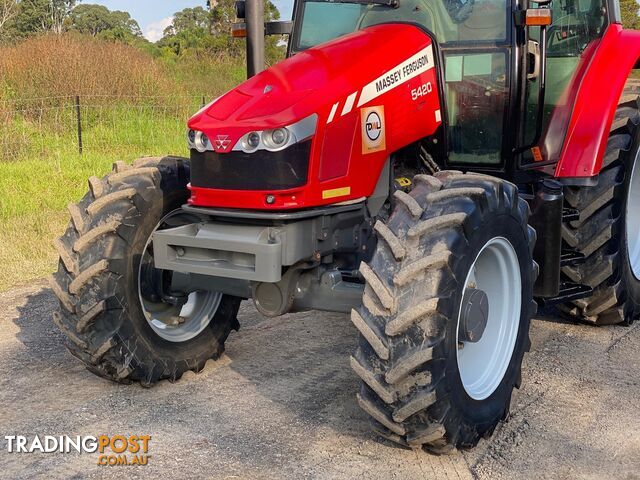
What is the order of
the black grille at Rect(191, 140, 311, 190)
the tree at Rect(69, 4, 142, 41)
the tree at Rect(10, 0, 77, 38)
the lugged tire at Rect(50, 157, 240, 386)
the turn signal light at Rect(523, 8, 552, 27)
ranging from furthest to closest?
the tree at Rect(69, 4, 142, 41) < the tree at Rect(10, 0, 77, 38) < the turn signal light at Rect(523, 8, 552, 27) < the lugged tire at Rect(50, 157, 240, 386) < the black grille at Rect(191, 140, 311, 190)

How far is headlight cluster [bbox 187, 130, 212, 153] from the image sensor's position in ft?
12.4

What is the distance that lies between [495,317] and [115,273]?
1.87 m

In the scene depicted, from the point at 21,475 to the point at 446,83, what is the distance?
2.82m

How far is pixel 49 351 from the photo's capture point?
487 centimetres

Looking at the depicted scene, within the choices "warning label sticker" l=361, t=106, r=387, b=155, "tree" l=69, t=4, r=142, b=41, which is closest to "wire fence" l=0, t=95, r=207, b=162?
"warning label sticker" l=361, t=106, r=387, b=155

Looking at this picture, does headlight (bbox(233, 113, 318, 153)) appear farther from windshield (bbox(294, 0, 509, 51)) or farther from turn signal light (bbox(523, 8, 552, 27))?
turn signal light (bbox(523, 8, 552, 27))

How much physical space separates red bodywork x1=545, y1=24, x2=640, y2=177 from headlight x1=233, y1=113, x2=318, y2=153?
6.05 ft

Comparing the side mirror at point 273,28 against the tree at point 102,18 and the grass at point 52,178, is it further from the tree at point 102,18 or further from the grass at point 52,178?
the tree at point 102,18

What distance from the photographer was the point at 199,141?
383 cm

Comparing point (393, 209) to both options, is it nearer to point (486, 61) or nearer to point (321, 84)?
point (321, 84)

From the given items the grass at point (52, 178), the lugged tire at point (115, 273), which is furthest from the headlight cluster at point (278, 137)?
the grass at point (52, 178)

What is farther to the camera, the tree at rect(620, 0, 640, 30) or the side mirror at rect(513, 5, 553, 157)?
the tree at rect(620, 0, 640, 30)

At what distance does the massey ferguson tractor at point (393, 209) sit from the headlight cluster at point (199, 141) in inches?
0.4

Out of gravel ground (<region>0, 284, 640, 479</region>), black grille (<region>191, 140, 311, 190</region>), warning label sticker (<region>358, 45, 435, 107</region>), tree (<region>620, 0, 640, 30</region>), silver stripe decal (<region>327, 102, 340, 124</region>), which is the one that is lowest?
gravel ground (<region>0, 284, 640, 479</region>)
